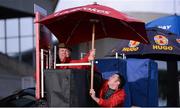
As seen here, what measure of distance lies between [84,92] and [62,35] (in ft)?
5.37

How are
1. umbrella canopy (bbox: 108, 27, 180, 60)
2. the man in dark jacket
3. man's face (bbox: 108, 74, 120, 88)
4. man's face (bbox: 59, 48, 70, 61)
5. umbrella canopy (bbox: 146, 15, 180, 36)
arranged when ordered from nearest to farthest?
the man in dark jacket
man's face (bbox: 108, 74, 120, 88)
man's face (bbox: 59, 48, 70, 61)
umbrella canopy (bbox: 108, 27, 180, 60)
umbrella canopy (bbox: 146, 15, 180, 36)

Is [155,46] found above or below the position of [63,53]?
above

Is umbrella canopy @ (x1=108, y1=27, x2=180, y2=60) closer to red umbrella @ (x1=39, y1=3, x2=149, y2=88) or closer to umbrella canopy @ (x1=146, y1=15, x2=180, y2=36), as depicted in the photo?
umbrella canopy @ (x1=146, y1=15, x2=180, y2=36)

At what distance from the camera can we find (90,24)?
25.1 feet

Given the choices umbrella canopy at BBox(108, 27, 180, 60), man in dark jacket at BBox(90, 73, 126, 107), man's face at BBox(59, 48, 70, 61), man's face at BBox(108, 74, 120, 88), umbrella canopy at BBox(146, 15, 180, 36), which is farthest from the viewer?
umbrella canopy at BBox(146, 15, 180, 36)

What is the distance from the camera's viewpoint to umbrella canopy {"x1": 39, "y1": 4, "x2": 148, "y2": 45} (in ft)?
21.4

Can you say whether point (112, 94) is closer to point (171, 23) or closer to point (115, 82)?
point (115, 82)

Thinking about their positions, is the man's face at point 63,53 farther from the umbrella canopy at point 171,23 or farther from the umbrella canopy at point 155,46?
the umbrella canopy at point 171,23

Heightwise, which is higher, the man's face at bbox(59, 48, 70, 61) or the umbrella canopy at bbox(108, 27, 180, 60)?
the umbrella canopy at bbox(108, 27, 180, 60)

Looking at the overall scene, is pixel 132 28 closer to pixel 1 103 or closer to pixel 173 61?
pixel 1 103

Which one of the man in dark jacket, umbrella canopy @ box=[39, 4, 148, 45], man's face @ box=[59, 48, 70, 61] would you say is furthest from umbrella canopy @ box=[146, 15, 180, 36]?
the man in dark jacket

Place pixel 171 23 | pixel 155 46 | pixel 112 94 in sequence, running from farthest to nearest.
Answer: pixel 171 23
pixel 155 46
pixel 112 94

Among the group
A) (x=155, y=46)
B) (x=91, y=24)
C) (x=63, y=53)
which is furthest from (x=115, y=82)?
(x=155, y=46)

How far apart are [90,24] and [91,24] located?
49 mm
